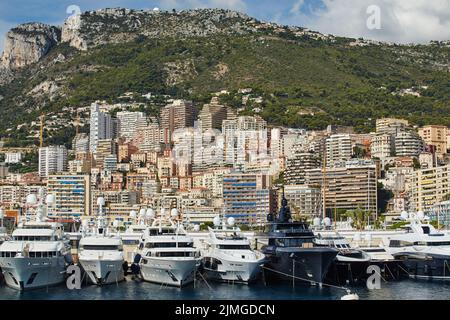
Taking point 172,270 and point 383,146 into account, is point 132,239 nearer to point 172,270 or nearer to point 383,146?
point 172,270

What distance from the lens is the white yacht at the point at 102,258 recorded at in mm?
20078

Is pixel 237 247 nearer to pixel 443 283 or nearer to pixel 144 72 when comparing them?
pixel 443 283

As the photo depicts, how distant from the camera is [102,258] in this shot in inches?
794

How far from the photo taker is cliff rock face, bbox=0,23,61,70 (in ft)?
314

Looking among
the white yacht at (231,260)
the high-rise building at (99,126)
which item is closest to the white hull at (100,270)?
the white yacht at (231,260)

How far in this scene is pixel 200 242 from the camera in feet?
83.7

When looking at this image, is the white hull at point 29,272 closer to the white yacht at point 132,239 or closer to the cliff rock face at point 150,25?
the white yacht at point 132,239

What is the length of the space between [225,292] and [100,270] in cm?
356

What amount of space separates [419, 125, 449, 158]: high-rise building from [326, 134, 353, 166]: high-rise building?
8.84 metres

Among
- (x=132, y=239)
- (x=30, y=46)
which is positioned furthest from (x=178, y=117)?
(x=132, y=239)

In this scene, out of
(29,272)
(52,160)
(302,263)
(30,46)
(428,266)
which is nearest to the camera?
(29,272)

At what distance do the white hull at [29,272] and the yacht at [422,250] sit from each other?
11.0 m

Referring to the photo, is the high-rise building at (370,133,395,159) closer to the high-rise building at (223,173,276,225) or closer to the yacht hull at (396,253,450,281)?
the high-rise building at (223,173,276,225)

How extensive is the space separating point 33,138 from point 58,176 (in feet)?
108
